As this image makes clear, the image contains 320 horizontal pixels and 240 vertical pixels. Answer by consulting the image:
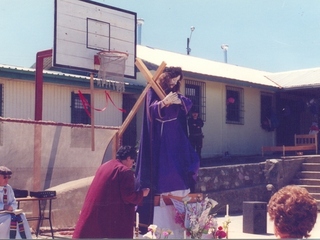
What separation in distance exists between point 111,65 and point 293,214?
220 inches

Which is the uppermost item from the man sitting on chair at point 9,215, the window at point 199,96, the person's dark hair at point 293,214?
the window at point 199,96

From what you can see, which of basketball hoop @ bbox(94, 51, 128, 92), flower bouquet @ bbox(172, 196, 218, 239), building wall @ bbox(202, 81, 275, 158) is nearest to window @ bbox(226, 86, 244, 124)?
building wall @ bbox(202, 81, 275, 158)

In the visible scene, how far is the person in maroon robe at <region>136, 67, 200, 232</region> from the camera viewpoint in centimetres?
546

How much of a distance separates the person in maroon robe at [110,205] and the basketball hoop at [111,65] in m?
3.41

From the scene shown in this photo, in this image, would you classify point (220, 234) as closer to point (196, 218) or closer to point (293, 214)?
point (196, 218)

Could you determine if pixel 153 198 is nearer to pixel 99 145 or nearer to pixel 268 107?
pixel 99 145

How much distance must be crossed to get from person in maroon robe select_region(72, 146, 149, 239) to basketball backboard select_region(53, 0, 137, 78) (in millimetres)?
3340

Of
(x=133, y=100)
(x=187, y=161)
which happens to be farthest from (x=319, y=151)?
(x=187, y=161)

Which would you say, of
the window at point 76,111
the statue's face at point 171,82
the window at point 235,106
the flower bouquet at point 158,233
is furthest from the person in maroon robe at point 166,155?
the window at point 235,106

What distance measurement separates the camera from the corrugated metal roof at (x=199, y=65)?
1606 cm

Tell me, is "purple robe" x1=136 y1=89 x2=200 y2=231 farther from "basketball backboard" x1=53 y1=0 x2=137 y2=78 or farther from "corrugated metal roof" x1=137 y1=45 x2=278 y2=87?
"corrugated metal roof" x1=137 y1=45 x2=278 y2=87

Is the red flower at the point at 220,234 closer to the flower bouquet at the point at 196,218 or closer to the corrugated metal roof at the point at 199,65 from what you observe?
the flower bouquet at the point at 196,218

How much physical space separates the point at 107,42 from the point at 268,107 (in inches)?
464

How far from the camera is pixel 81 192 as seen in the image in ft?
26.3
